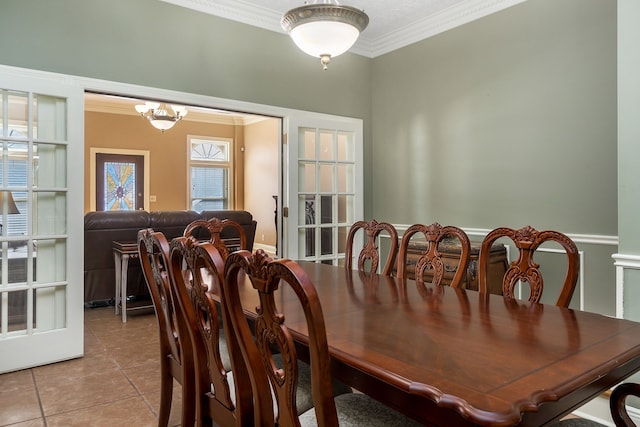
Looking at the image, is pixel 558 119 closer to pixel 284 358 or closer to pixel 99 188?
pixel 284 358

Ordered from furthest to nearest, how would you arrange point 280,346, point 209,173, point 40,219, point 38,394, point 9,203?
1. point 209,173
2. point 40,219
3. point 9,203
4. point 38,394
5. point 280,346

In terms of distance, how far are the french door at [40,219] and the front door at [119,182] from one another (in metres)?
5.28

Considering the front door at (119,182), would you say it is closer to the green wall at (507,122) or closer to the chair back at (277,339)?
the green wall at (507,122)

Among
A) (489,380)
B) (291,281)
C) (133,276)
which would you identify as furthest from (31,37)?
(489,380)

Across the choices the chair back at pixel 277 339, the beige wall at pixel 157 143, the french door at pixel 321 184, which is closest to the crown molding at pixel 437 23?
the french door at pixel 321 184

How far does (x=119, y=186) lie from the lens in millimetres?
8055

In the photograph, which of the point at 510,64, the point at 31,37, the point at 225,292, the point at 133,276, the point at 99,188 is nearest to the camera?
the point at 225,292

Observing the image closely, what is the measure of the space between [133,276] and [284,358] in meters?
3.92

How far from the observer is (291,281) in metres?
0.91

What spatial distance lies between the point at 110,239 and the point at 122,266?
47cm

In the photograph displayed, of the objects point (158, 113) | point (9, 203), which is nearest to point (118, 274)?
point (9, 203)

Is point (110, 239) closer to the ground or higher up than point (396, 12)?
closer to the ground

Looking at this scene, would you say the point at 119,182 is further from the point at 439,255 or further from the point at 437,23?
the point at 439,255

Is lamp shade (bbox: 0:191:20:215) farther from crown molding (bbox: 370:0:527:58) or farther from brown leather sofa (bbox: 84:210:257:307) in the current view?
crown molding (bbox: 370:0:527:58)
